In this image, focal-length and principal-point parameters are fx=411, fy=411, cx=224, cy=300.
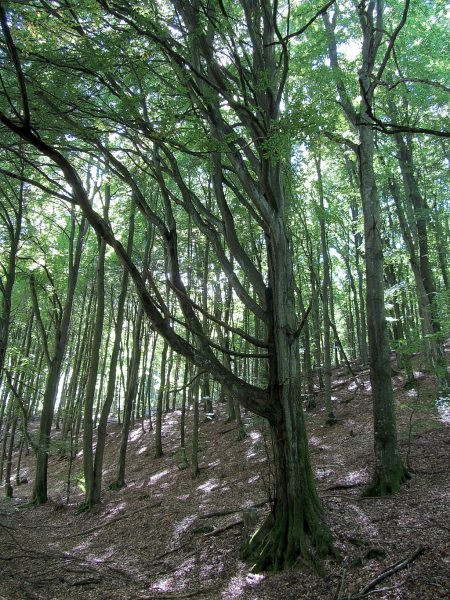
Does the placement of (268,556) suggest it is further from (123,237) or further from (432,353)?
(123,237)

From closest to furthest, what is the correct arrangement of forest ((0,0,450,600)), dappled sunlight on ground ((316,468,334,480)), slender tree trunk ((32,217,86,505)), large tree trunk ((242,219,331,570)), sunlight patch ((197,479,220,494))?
forest ((0,0,450,600)) < large tree trunk ((242,219,331,570)) < dappled sunlight on ground ((316,468,334,480)) < sunlight patch ((197,479,220,494)) < slender tree trunk ((32,217,86,505))

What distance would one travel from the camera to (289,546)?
181 inches

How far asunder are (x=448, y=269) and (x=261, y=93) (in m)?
16.5

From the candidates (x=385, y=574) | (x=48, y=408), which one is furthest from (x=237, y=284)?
(x=48, y=408)

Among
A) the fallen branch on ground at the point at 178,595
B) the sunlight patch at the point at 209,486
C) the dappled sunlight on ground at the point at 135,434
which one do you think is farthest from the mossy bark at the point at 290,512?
the dappled sunlight on ground at the point at 135,434

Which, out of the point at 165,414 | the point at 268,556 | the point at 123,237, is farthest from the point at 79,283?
the point at 268,556

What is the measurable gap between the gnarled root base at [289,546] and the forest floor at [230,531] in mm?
131

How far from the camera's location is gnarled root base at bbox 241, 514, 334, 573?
4496 mm

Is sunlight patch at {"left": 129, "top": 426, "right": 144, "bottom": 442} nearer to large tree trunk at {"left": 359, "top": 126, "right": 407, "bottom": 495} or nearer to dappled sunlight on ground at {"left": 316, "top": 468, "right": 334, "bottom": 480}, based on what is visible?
dappled sunlight on ground at {"left": 316, "top": 468, "right": 334, "bottom": 480}

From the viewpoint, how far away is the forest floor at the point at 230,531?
4.14 metres

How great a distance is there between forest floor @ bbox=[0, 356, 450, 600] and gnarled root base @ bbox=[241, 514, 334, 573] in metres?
0.13

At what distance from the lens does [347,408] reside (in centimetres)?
1323

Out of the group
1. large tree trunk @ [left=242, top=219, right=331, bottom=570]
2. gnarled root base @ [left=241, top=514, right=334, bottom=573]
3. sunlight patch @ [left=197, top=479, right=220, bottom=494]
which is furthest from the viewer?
sunlight patch @ [left=197, top=479, right=220, bottom=494]

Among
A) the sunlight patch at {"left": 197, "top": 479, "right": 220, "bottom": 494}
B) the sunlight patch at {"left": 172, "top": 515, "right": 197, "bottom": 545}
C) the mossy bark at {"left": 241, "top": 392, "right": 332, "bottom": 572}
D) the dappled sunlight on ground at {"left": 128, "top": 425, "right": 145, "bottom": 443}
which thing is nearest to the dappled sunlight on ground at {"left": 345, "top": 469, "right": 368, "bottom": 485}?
the mossy bark at {"left": 241, "top": 392, "right": 332, "bottom": 572}
